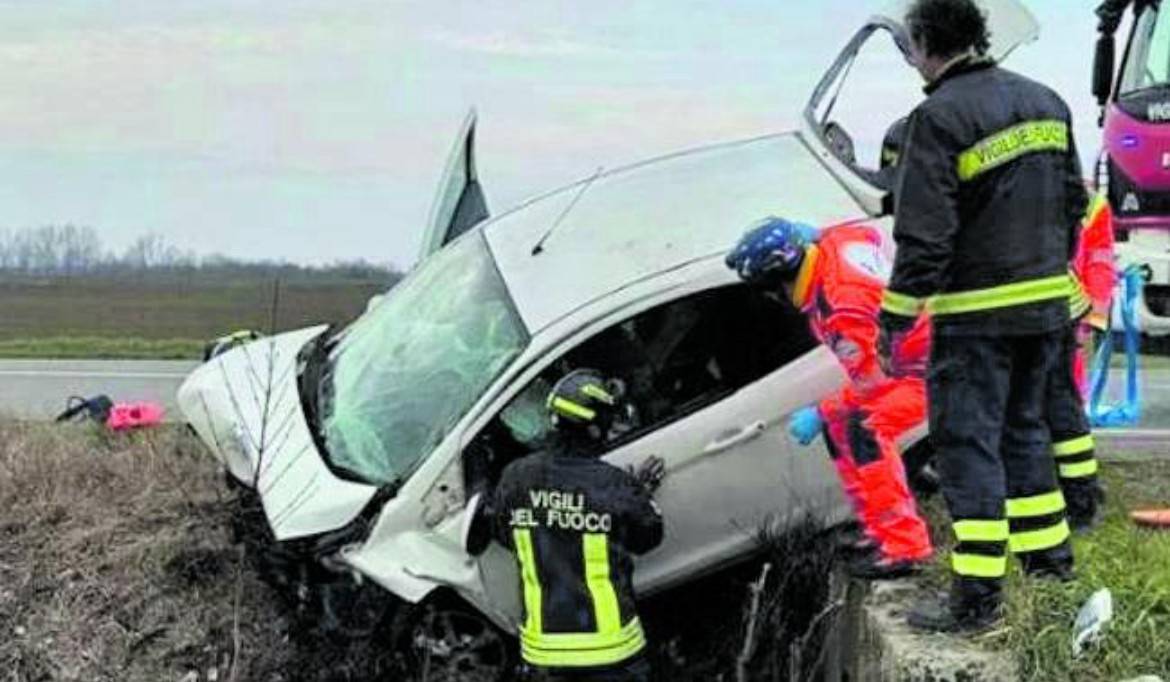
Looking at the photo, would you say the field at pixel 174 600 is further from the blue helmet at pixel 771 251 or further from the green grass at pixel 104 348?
the green grass at pixel 104 348

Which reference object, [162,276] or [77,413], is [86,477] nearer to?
[77,413]

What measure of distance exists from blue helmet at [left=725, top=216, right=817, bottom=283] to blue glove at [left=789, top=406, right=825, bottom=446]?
0.43m

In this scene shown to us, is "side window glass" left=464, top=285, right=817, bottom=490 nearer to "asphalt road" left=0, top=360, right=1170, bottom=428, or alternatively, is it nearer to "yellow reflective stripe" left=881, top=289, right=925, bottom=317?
"yellow reflective stripe" left=881, top=289, right=925, bottom=317

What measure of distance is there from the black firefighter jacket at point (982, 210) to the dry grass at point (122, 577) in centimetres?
262

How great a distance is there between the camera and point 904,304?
13.2 feet

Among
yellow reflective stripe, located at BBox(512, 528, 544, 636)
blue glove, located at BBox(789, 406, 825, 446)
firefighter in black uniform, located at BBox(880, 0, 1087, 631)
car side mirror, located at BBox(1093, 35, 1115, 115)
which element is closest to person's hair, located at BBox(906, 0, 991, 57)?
firefighter in black uniform, located at BBox(880, 0, 1087, 631)

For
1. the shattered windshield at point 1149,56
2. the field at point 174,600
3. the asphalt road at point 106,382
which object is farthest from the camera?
the asphalt road at point 106,382

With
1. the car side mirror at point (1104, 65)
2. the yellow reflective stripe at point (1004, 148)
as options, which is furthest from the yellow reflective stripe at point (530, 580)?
the car side mirror at point (1104, 65)

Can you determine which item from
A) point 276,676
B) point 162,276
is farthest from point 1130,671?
point 162,276

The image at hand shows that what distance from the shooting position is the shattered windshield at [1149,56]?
10.2 m

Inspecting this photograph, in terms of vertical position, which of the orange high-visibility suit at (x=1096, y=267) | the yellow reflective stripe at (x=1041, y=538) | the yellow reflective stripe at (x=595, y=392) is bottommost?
the yellow reflective stripe at (x=1041, y=538)

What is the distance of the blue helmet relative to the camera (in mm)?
4711

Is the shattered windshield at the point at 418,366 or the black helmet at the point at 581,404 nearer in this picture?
the black helmet at the point at 581,404

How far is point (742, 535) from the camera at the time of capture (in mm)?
5219
